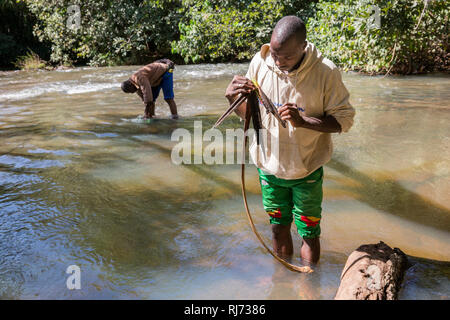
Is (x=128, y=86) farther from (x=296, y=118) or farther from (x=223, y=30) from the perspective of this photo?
(x=223, y=30)

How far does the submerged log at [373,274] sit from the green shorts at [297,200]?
325 millimetres

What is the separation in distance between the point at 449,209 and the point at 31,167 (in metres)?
4.80

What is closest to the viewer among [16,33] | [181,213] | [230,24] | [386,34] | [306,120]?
[306,120]

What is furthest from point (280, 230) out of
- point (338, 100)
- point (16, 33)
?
point (16, 33)

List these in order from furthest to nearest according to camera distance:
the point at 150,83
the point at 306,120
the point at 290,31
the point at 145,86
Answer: the point at 150,83
the point at 145,86
the point at 306,120
the point at 290,31

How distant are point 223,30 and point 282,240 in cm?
1228

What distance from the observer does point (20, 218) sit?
342 centimetres

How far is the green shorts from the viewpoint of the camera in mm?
2324

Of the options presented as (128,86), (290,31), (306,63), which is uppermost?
(290,31)

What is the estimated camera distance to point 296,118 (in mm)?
2004

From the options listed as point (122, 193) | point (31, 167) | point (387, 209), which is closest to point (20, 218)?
point (122, 193)

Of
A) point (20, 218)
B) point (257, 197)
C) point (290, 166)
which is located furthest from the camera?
point (257, 197)

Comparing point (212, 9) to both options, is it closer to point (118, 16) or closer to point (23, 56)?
point (118, 16)

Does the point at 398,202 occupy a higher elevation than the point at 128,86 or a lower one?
lower
